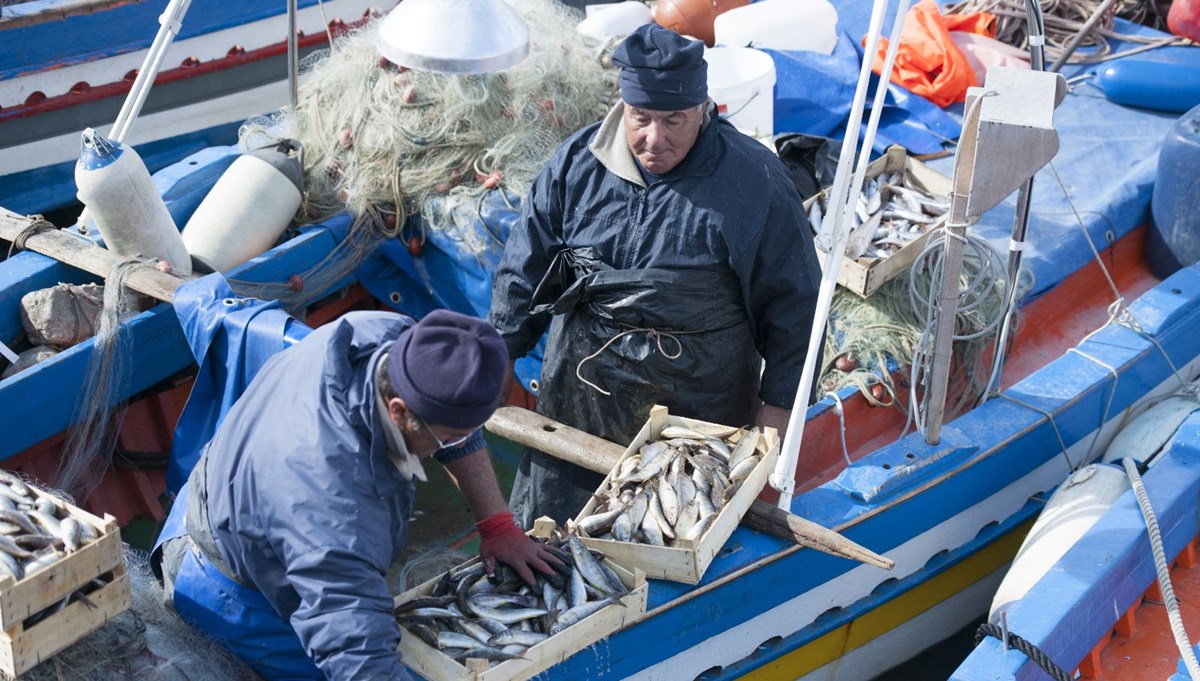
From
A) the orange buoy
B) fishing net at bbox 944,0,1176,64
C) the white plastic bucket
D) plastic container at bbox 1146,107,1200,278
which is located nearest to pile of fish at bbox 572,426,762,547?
the white plastic bucket

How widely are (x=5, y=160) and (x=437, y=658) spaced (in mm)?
5842

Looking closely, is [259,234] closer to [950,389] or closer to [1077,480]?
[950,389]

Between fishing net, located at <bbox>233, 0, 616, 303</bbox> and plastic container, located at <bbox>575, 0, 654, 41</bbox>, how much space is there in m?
1.26

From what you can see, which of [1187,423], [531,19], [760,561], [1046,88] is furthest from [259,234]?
[1187,423]

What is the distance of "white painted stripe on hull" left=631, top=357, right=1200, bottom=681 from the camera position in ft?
13.1

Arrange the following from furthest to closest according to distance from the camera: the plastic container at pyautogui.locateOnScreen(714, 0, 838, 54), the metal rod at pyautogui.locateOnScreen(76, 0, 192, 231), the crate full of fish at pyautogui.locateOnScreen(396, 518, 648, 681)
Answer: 1. the plastic container at pyautogui.locateOnScreen(714, 0, 838, 54)
2. the metal rod at pyautogui.locateOnScreen(76, 0, 192, 231)
3. the crate full of fish at pyautogui.locateOnScreen(396, 518, 648, 681)

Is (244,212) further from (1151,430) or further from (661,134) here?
(1151,430)

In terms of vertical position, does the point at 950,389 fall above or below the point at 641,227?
below

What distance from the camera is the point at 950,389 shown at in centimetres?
519

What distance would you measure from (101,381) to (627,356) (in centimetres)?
232

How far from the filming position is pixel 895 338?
5.06 meters

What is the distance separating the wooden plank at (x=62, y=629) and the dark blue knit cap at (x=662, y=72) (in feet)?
6.83

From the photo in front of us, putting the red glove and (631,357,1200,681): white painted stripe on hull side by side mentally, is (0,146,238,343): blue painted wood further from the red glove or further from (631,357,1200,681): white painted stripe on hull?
(631,357,1200,681): white painted stripe on hull

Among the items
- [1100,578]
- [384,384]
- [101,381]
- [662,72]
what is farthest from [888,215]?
[101,381]
